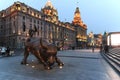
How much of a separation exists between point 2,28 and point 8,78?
91812 millimetres

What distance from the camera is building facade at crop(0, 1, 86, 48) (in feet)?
272

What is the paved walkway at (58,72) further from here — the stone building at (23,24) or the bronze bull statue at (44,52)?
the stone building at (23,24)

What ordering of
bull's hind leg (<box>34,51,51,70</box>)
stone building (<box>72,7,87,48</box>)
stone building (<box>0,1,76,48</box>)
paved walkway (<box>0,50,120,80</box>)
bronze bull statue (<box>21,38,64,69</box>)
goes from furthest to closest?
1. stone building (<box>72,7,87,48</box>)
2. stone building (<box>0,1,76,48</box>)
3. bronze bull statue (<box>21,38,64,69</box>)
4. bull's hind leg (<box>34,51,51,70</box>)
5. paved walkway (<box>0,50,120,80</box>)

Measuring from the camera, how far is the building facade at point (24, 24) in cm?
8286

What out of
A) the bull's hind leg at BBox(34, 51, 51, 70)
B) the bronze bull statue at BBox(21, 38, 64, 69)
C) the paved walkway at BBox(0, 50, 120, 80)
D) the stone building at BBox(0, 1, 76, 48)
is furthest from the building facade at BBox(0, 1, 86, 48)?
the bull's hind leg at BBox(34, 51, 51, 70)

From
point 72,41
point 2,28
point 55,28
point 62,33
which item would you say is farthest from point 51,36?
point 72,41

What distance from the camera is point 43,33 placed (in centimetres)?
10356

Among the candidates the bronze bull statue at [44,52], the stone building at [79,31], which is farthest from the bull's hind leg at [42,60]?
the stone building at [79,31]

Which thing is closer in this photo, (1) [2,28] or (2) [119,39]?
(2) [119,39]

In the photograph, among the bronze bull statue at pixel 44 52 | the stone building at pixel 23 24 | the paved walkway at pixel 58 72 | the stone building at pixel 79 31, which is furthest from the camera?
the stone building at pixel 79 31

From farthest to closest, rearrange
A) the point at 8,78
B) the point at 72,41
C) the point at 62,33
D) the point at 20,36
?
the point at 72,41 < the point at 62,33 < the point at 20,36 < the point at 8,78

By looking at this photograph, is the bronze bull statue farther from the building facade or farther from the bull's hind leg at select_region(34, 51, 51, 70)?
the building facade

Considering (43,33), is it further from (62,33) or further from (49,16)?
(62,33)

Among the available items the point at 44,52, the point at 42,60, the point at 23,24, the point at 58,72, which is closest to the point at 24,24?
the point at 23,24
